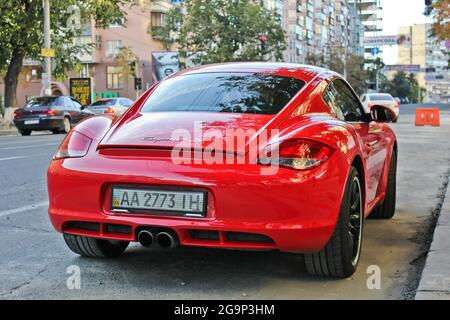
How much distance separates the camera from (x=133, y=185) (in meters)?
3.52

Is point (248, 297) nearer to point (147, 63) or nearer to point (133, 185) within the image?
point (133, 185)

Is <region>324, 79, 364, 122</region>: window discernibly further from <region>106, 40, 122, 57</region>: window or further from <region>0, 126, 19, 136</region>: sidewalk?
<region>106, 40, 122, 57</region>: window

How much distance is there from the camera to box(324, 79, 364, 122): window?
4448 mm

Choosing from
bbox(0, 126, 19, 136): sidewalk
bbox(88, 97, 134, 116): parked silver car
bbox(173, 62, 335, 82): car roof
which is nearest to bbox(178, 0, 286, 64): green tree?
bbox(88, 97, 134, 116): parked silver car

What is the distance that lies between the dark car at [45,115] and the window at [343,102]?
18.5 m

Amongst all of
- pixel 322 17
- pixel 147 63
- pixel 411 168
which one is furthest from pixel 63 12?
pixel 322 17

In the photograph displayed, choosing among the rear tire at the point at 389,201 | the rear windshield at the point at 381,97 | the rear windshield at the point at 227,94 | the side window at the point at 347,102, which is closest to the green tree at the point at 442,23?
the rear windshield at the point at 381,97

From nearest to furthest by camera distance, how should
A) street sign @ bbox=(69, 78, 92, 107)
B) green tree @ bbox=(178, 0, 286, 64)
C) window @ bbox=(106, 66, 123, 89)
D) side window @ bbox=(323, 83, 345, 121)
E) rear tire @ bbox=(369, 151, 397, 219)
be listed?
side window @ bbox=(323, 83, 345, 121), rear tire @ bbox=(369, 151, 397, 219), street sign @ bbox=(69, 78, 92, 107), green tree @ bbox=(178, 0, 286, 64), window @ bbox=(106, 66, 123, 89)

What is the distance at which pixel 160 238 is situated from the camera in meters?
3.50

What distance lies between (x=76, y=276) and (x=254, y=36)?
175 ft

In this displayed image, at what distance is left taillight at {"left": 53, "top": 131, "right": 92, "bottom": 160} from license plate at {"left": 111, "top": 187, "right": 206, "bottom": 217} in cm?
41

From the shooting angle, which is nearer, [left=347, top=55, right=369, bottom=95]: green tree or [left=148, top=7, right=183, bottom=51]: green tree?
[left=148, top=7, right=183, bottom=51]: green tree

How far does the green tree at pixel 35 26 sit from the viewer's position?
25797 mm

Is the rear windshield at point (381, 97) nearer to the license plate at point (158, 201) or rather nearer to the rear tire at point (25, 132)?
the rear tire at point (25, 132)
